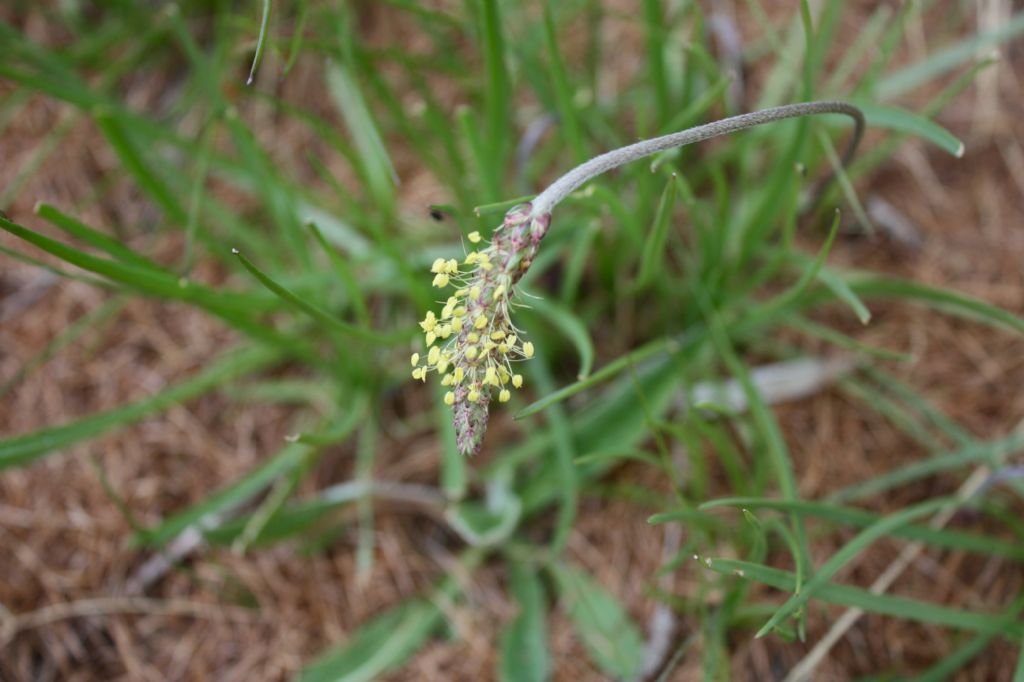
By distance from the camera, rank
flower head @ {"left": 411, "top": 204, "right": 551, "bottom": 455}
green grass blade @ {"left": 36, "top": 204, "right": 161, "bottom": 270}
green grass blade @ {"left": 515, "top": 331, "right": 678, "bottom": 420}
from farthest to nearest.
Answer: green grass blade @ {"left": 36, "top": 204, "right": 161, "bottom": 270} < green grass blade @ {"left": 515, "top": 331, "right": 678, "bottom": 420} < flower head @ {"left": 411, "top": 204, "right": 551, "bottom": 455}

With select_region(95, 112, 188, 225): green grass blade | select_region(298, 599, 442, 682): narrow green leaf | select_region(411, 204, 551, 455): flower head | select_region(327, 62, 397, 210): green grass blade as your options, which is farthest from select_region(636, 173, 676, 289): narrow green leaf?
select_region(95, 112, 188, 225): green grass blade

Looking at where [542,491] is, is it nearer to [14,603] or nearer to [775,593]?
[775,593]

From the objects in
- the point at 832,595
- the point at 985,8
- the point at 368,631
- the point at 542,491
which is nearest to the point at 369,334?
the point at 542,491

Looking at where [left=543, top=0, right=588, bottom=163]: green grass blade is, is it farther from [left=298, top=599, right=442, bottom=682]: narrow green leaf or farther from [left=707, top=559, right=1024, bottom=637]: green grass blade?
[left=298, top=599, right=442, bottom=682]: narrow green leaf

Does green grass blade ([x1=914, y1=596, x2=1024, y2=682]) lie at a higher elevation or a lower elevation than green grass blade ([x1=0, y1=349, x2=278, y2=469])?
lower

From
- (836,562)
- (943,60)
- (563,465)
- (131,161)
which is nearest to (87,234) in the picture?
(131,161)

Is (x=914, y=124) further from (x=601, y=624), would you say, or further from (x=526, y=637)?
(x=526, y=637)
